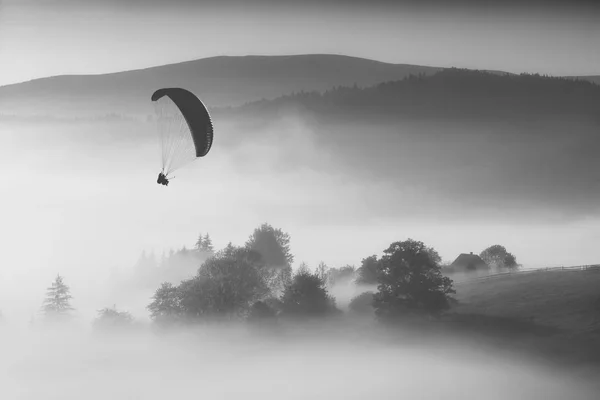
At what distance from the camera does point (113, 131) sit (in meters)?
21.1

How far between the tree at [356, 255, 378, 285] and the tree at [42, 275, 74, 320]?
22.7 ft

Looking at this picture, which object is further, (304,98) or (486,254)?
(304,98)

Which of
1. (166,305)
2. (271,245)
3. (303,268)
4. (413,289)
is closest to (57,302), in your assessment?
(166,305)

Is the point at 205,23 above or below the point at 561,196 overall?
above

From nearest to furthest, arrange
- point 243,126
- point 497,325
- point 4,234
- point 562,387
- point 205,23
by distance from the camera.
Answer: point 562,387
point 497,325
point 205,23
point 4,234
point 243,126

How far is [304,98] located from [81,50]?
5853 mm

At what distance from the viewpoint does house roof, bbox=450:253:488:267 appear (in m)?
16.7

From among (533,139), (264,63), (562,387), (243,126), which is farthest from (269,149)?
(562,387)

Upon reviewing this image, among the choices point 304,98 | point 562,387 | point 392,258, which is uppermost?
point 304,98

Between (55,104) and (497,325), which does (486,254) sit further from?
(55,104)

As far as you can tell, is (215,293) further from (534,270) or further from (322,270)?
(534,270)

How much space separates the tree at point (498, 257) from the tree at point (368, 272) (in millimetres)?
2789

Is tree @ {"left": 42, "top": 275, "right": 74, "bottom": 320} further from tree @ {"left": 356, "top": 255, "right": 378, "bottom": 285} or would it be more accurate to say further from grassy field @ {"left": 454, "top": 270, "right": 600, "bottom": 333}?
grassy field @ {"left": 454, "top": 270, "right": 600, "bottom": 333}

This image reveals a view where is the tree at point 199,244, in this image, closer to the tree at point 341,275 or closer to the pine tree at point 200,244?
the pine tree at point 200,244
